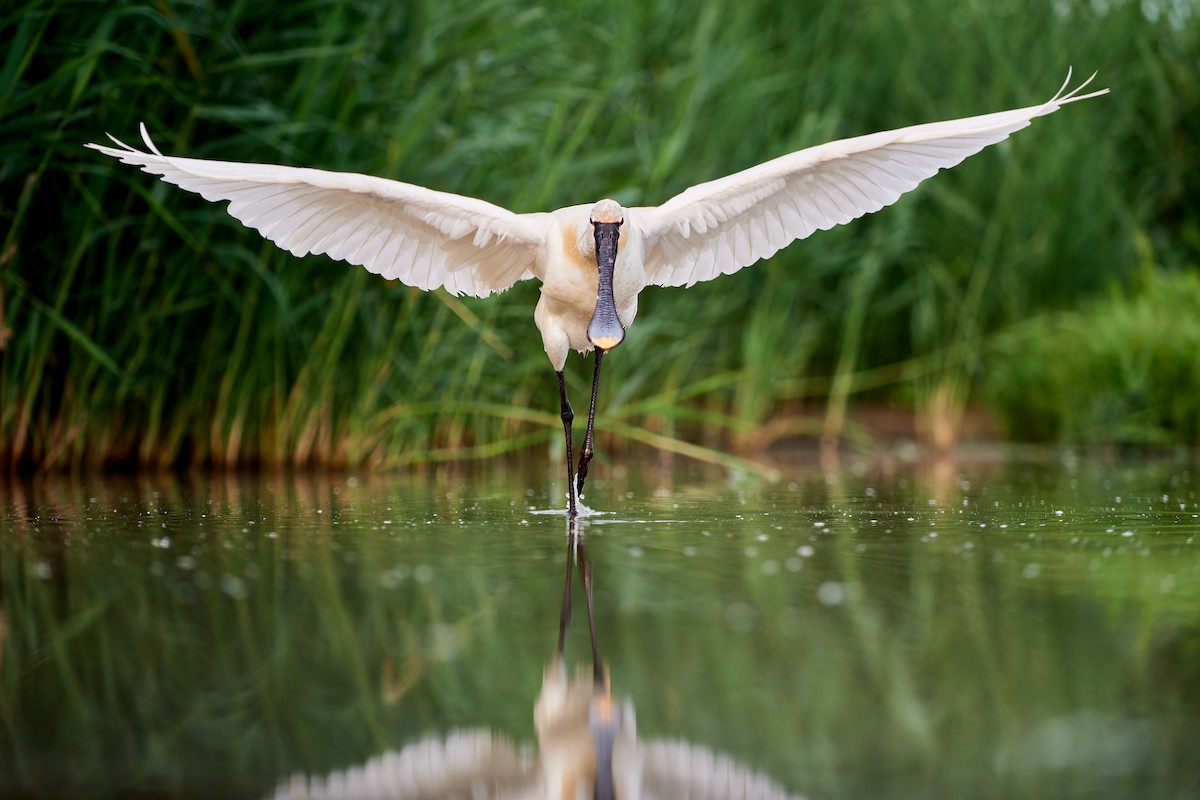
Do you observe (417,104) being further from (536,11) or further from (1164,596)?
(1164,596)

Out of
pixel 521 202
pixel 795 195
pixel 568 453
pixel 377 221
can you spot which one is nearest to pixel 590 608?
pixel 568 453

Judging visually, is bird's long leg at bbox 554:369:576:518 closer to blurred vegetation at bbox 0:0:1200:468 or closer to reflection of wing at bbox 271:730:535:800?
blurred vegetation at bbox 0:0:1200:468

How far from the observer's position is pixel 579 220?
5953 mm

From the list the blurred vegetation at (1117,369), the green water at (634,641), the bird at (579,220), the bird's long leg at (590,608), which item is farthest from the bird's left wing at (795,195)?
the blurred vegetation at (1117,369)

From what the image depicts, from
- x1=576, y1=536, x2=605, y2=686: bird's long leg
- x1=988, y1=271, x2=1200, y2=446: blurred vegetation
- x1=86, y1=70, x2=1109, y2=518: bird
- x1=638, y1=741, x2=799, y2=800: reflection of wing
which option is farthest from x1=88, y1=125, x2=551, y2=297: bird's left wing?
x1=988, y1=271, x2=1200, y2=446: blurred vegetation

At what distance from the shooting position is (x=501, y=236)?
6.19 m

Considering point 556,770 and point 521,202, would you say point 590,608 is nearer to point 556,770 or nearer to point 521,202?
point 556,770

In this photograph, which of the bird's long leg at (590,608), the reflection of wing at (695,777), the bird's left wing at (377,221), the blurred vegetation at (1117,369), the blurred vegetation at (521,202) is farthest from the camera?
the blurred vegetation at (1117,369)

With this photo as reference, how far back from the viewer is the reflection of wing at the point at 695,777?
2.29 m

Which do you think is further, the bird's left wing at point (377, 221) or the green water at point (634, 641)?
the bird's left wing at point (377, 221)

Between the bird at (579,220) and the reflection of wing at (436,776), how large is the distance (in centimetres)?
323

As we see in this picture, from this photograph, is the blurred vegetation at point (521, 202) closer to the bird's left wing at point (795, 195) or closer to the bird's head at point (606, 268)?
the bird's left wing at point (795, 195)

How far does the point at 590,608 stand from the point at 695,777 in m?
1.33

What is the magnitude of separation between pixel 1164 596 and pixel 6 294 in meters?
4.92
